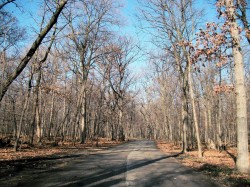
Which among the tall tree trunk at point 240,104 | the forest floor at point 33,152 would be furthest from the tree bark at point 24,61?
the tall tree trunk at point 240,104

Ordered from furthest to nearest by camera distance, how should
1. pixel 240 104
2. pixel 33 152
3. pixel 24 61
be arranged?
1. pixel 33 152
2. pixel 240 104
3. pixel 24 61

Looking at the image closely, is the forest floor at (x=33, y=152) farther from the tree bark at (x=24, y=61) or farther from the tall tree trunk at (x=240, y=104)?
the tall tree trunk at (x=240, y=104)

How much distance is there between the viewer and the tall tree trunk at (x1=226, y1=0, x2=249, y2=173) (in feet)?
34.6

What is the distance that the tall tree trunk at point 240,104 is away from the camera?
10547 millimetres

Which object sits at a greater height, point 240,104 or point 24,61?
point 24,61

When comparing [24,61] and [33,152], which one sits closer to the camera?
[24,61]

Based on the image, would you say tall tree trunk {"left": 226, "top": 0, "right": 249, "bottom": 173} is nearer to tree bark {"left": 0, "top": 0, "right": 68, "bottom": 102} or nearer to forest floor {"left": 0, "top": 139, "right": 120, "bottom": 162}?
tree bark {"left": 0, "top": 0, "right": 68, "bottom": 102}

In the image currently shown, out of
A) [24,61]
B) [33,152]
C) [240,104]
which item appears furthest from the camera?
[33,152]

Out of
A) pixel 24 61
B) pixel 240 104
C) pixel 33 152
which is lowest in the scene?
pixel 33 152

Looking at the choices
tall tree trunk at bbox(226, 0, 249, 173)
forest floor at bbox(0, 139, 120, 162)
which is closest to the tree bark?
forest floor at bbox(0, 139, 120, 162)

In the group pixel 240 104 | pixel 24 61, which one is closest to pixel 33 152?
pixel 24 61

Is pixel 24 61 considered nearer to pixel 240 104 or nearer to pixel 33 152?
pixel 33 152

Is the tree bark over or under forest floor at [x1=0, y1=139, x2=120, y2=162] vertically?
over

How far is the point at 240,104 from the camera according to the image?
10.8 metres
